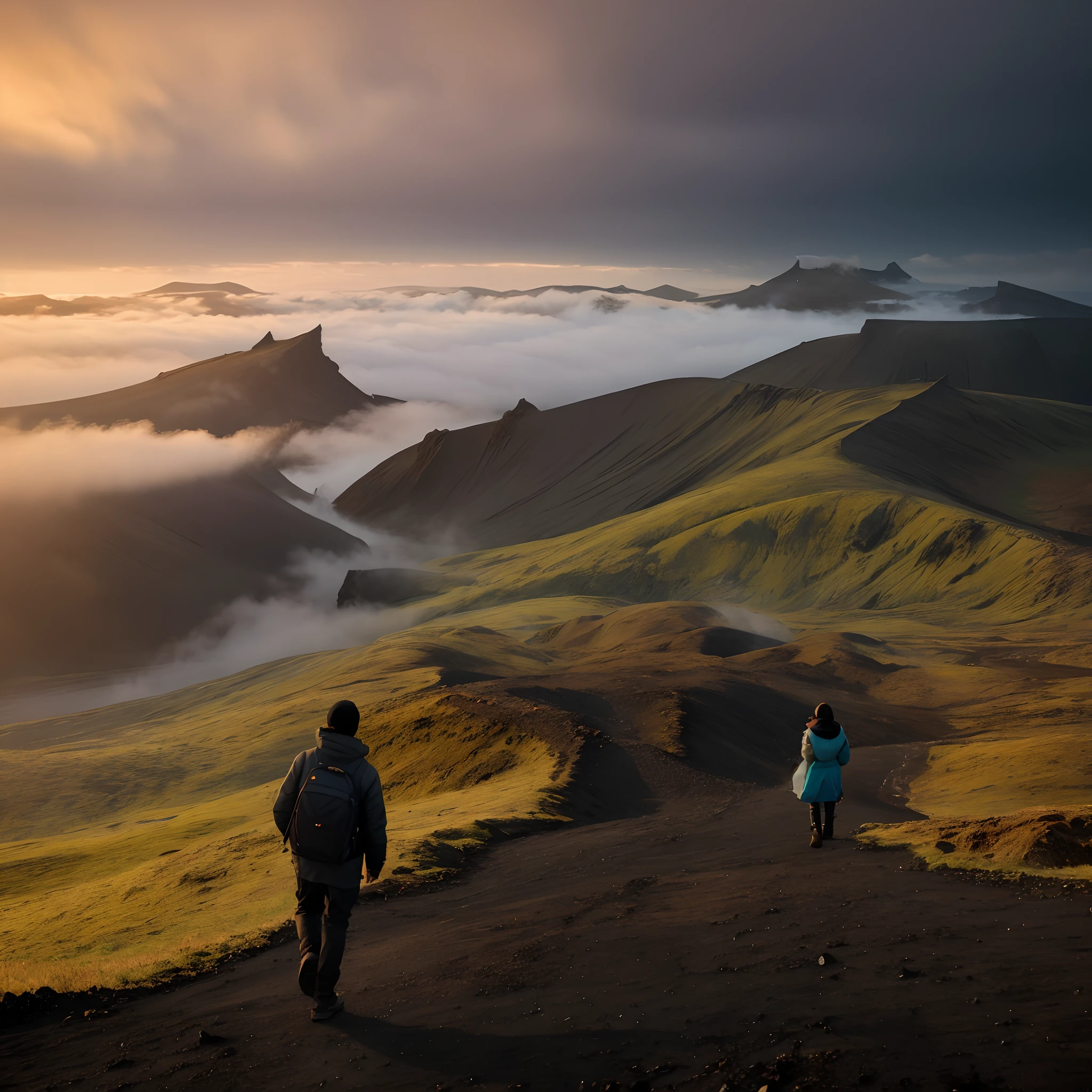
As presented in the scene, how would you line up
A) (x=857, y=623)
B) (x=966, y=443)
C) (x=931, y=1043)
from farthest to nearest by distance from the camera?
1. (x=966, y=443)
2. (x=857, y=623)
3. (x=931, y=1043)

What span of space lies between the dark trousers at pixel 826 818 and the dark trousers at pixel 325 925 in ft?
29.0

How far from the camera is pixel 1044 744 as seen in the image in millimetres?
33875

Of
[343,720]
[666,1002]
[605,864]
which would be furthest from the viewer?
[605,864]

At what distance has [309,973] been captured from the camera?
9.18 m

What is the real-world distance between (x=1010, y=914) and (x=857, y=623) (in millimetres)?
92716

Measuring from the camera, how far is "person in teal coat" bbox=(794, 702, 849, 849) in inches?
592

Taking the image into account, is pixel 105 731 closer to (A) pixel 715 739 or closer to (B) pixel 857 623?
(A) pixel 715 739

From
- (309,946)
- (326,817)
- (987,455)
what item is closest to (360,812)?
(326,817)

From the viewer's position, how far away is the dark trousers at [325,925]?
9.09 m

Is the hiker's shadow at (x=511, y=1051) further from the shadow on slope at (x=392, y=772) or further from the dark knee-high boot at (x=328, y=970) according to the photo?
the shadow on slope at (x=392, y=772)

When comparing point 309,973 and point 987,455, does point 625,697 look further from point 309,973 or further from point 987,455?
point 987,455

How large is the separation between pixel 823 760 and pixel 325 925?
8583 mm

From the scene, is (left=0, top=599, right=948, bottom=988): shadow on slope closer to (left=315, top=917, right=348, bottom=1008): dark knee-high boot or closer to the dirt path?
the dirt path

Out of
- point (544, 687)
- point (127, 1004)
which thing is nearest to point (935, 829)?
point (127, 1004)
